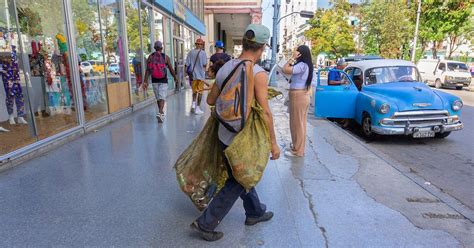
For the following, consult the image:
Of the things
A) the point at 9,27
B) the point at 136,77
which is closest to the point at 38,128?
the point at 9,27

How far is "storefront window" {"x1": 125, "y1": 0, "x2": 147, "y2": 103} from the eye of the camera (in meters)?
8.85

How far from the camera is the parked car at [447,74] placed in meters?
18.3

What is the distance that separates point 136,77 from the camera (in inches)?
369

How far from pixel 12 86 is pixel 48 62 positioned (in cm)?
114

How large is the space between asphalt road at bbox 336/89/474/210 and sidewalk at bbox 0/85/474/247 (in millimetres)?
728

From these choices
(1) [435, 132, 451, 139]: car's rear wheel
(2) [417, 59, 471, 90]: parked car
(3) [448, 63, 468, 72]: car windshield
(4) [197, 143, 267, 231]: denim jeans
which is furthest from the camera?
(3) [448, 63, 468, 72]: car windshield

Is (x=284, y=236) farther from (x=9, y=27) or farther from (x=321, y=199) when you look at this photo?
(x=9, y=27)

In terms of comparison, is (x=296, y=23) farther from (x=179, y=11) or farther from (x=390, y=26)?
(x=179, y=11)

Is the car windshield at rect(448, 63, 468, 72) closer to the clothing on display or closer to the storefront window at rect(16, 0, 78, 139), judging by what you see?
the storefront window at rect(16, 0, 78, 139)

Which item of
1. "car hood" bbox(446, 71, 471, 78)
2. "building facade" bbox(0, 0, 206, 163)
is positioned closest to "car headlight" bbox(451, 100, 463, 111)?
"building facade" bbox(0, 0, 206, 163)

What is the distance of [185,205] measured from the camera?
3266 millimetres

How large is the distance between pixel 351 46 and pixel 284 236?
135 ft

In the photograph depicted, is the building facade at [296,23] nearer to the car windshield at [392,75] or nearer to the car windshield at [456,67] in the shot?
the car windshield at [456,67]

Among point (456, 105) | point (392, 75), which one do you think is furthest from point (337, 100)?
point (456, 105)
